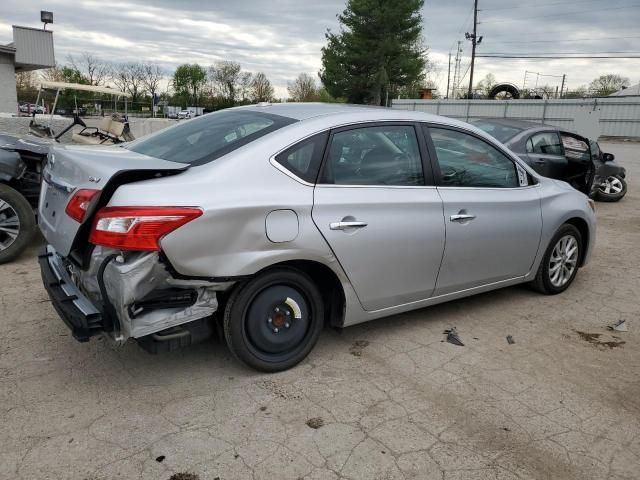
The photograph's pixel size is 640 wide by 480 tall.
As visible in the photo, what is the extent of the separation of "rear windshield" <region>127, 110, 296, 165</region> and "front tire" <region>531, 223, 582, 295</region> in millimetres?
2790

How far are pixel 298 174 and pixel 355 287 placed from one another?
828mm

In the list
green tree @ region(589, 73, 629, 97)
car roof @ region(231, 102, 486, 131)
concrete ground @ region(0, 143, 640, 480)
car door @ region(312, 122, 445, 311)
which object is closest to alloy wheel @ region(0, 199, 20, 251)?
concrete ground @ region(0, 143, 640, 480)

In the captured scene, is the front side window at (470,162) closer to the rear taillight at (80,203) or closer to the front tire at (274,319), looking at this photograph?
the front tire at (274,319)

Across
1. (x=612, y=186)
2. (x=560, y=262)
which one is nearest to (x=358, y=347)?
(x=560, y=262)

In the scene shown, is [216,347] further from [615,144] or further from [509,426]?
[615,144]

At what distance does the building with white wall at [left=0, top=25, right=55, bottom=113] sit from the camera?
823 inches

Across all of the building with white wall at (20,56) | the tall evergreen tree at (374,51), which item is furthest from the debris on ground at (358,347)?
the tall evergreen tree at (374,51)

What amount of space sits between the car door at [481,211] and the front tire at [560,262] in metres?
0.30

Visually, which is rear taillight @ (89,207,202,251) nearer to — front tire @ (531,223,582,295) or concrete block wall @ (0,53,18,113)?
front tire @ (531,223,582,295)

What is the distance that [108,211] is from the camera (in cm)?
271

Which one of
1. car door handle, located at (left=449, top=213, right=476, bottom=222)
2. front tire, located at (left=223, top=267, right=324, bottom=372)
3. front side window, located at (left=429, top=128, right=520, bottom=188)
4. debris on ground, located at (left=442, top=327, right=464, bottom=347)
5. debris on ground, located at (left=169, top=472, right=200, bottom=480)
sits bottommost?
debris on ground, located at (left=169, top=472, right=200, bottom=480)

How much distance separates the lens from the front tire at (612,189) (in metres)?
11.3

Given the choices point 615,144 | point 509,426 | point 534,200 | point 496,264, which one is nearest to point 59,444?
point 509,426

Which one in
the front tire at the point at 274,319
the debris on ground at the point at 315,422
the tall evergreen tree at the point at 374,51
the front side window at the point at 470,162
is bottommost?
the debris on ground at the point at 315,422
